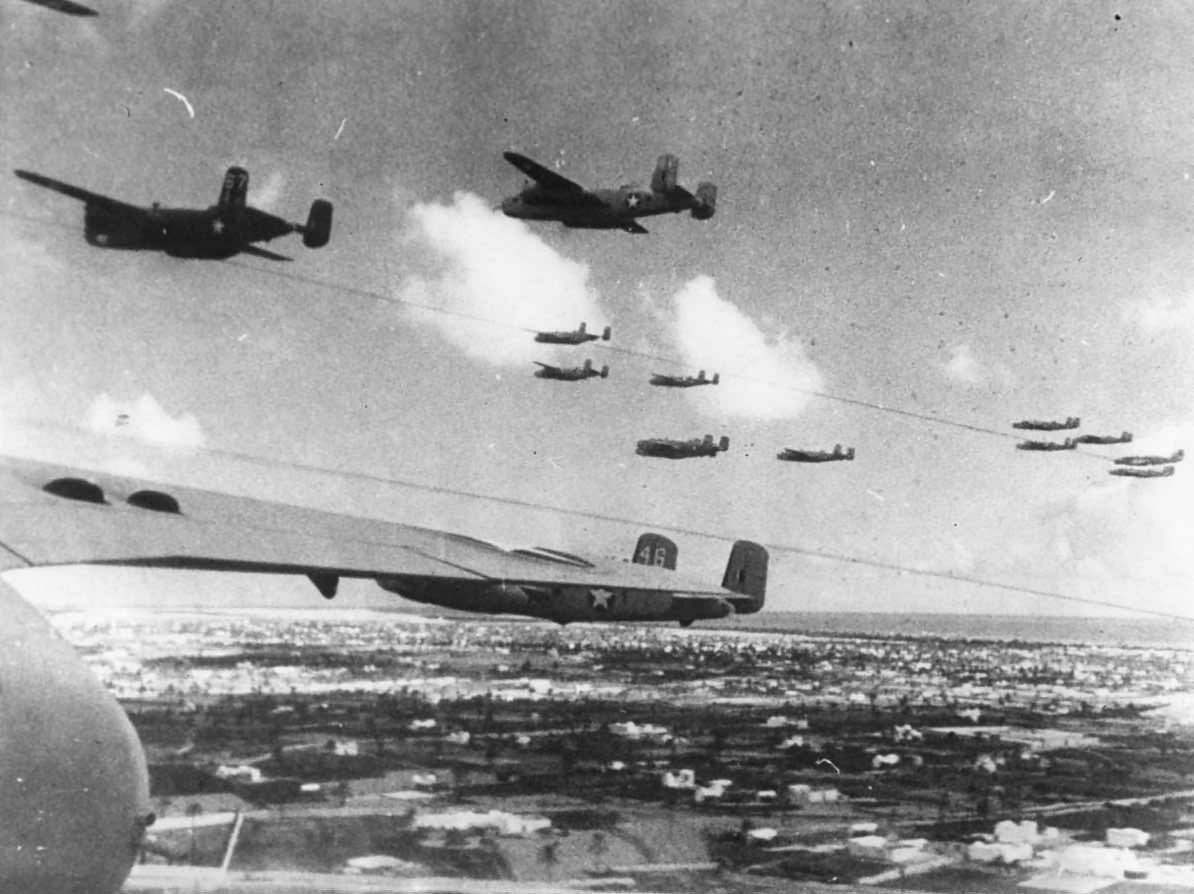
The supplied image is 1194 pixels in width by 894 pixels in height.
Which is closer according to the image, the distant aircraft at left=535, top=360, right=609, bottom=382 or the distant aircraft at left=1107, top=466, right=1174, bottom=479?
the distant aircraft at left=1107, top=466, right=1174, bottom=479

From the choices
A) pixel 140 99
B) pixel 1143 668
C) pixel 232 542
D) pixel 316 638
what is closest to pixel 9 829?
pixel 232 542

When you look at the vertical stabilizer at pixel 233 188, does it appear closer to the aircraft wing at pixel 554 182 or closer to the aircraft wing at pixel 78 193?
the aircraft wing at pixel 78 193

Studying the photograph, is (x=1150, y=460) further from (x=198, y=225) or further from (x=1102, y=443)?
(x=198, y=225)

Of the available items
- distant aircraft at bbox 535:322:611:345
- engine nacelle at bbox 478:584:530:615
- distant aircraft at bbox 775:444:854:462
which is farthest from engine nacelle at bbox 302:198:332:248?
distant aircraft at bbox 775:444:854:462

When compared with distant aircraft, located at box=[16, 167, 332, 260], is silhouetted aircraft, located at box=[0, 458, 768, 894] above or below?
below

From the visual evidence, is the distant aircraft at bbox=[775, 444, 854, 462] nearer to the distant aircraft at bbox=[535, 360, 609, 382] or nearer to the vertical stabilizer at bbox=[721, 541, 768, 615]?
the vertical stabilizer at bbox=[721, 541, 768, 615]

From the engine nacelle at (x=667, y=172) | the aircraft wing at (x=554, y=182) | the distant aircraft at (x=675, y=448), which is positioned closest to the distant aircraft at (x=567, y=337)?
the aircraft wing at (x=554, y=182)
